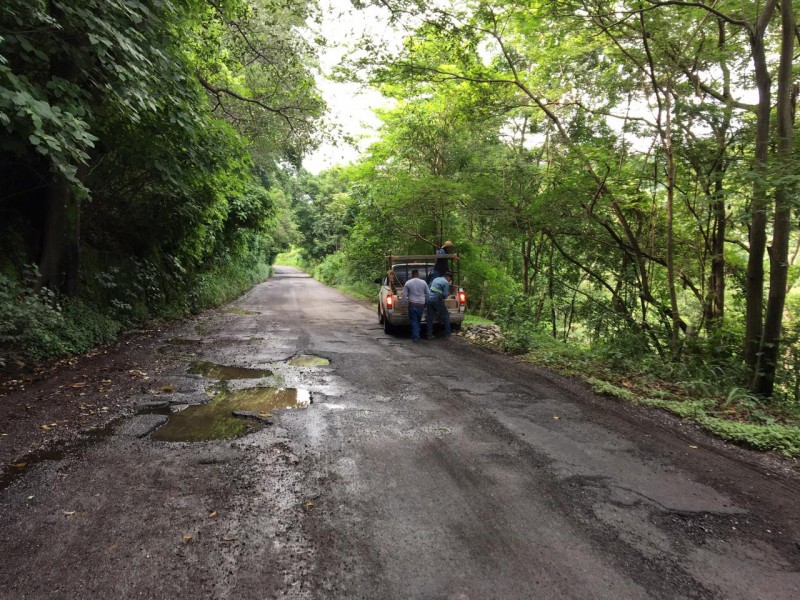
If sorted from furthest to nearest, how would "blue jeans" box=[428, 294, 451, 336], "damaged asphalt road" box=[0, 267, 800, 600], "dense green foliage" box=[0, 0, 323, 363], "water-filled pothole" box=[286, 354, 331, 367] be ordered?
1. "blue jeans" box=[428, 294, 451, 336]
2. "water-filled pothole" box=[286, 354, 331, 367]
3. "dense green foliage" box=[0, 0, 323, 363]
4. "damaged asphalt road" box=[0, 267, 800, 600]

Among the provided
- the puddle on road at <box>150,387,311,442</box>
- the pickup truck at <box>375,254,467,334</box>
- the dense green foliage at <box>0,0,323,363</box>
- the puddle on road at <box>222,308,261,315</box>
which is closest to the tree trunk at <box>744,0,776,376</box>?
the pickup truck at <box>375,254,467,334</box>

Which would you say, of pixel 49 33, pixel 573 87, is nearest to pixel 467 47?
pixel 573 87

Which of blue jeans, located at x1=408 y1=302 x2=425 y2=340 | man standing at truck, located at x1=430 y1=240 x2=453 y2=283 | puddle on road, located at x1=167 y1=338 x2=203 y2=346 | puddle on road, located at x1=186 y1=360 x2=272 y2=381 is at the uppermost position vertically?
man standing at truck, located at x1=430 y1=240 x2=453 y2=283

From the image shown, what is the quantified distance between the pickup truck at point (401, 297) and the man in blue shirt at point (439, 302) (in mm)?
194

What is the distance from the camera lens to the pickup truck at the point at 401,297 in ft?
33.0

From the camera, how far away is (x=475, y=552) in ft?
8.27

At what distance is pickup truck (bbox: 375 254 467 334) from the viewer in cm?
1005

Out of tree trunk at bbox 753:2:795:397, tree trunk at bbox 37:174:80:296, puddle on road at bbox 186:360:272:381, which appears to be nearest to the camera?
tree trunk at bbox 753:2:795:397

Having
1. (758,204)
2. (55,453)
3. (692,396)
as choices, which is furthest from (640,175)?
(55,453)

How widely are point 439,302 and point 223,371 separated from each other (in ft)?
16.6

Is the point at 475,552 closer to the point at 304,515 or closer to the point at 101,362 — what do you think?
the point at 304,515

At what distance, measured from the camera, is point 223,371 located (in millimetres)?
6484

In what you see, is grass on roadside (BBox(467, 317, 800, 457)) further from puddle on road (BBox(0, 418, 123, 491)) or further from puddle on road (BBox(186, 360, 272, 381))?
puddle on road (BBox(0, 418, 123, 491))

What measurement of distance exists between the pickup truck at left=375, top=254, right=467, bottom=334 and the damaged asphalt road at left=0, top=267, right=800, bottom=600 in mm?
4385
